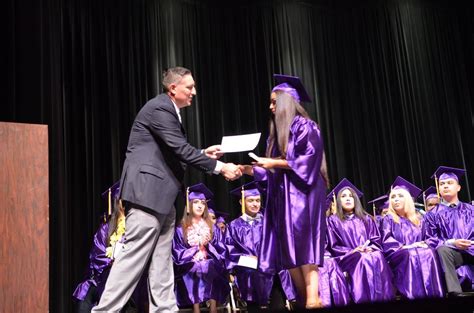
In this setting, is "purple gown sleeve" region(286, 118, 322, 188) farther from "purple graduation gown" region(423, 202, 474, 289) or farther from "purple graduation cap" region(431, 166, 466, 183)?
"purple graduation cap" region(431, 166, 466, 183)

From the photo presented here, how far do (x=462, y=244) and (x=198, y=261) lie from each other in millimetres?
2573

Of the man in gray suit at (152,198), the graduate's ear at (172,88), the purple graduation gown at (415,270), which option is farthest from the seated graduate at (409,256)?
the graduate's ear at (172,88)

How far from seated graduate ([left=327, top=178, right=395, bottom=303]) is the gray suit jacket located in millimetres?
2434

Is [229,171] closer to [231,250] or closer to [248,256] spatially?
[248,256]

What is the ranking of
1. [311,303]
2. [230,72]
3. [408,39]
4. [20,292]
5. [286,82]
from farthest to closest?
[408,39]
[230,72]
[286,82]
[311,303]
[20,292]

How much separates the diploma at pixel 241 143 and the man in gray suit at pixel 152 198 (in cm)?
17

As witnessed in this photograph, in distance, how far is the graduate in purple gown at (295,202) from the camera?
11.8 feet

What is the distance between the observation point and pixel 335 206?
6125 millimetres

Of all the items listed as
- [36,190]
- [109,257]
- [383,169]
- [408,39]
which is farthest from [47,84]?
[408,39]

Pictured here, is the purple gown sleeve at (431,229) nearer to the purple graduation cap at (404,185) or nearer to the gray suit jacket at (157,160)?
the purple graduation cap at (404,185)

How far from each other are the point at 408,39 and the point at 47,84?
588 cm

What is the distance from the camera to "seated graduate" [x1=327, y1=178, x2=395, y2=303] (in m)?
5.28

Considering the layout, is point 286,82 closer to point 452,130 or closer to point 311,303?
point 311,303

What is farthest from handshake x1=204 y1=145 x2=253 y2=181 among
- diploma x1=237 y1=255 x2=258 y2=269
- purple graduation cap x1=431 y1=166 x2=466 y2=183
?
purple graduation cap x1=431 y1=166 x2=466 y2=183
